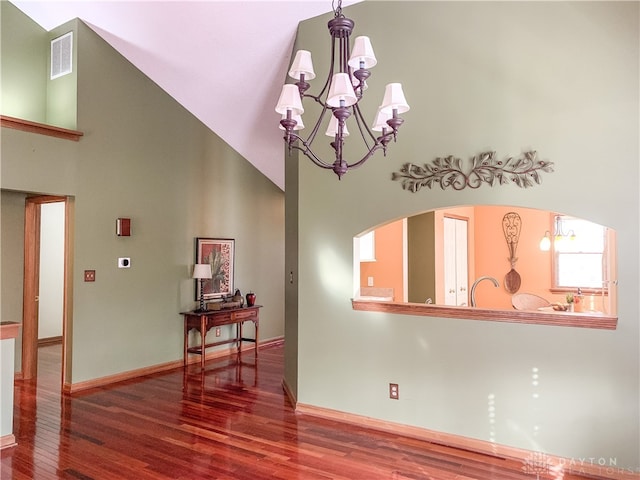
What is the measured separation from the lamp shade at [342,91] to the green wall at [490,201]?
62.6 inches

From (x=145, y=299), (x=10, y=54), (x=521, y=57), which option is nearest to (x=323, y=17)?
(x=521, y=57)

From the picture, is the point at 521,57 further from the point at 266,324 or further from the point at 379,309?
the point at 266,324

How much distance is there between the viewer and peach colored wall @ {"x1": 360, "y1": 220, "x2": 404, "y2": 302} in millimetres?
6008

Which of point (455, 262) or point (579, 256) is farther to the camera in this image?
point (455, 262)

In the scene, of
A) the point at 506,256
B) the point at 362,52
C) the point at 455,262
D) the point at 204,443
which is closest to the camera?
the point at 362,52

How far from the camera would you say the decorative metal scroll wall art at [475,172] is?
132 inches

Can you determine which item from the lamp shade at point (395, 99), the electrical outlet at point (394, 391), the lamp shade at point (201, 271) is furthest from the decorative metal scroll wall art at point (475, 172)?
the lamp shade at point (201, 271)

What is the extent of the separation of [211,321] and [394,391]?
2924 mm

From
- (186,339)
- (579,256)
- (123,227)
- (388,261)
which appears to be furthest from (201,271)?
(579,256)

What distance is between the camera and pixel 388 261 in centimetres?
609

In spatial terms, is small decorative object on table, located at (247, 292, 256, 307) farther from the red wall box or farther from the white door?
the white door

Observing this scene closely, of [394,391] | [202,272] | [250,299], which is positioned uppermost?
[202,272]

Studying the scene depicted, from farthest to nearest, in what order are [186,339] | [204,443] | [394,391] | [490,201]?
[186,339] → [394,391] → [204,443] → [490,201]

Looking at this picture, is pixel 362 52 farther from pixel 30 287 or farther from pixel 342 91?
pixel 30 287
